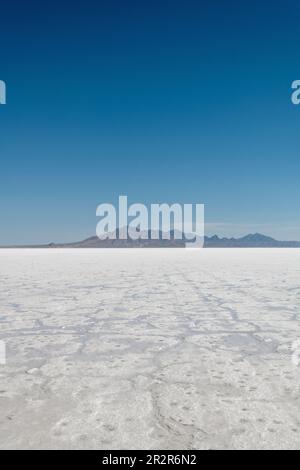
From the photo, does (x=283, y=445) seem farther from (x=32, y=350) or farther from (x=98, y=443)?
(x=32, y=350)

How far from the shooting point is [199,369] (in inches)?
121

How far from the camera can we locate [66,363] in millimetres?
3250

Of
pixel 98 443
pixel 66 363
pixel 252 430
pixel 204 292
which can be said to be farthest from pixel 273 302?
pixel 98 443

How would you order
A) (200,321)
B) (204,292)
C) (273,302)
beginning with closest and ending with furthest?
(200,321), (273,302), (204,292)

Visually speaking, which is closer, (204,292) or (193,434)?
(193,434)

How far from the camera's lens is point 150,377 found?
9.52 ft

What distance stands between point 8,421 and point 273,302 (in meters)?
4.86

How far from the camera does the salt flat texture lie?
6.66 ft

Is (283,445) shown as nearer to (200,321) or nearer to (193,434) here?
(193,434)

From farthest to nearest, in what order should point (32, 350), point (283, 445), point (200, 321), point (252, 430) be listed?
point (200, 321) < point (32, 350) < point (252, 430) < point (283, 445)

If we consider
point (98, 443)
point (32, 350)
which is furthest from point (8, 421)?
point (32, 350)

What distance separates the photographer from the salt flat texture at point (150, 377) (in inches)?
79.9
